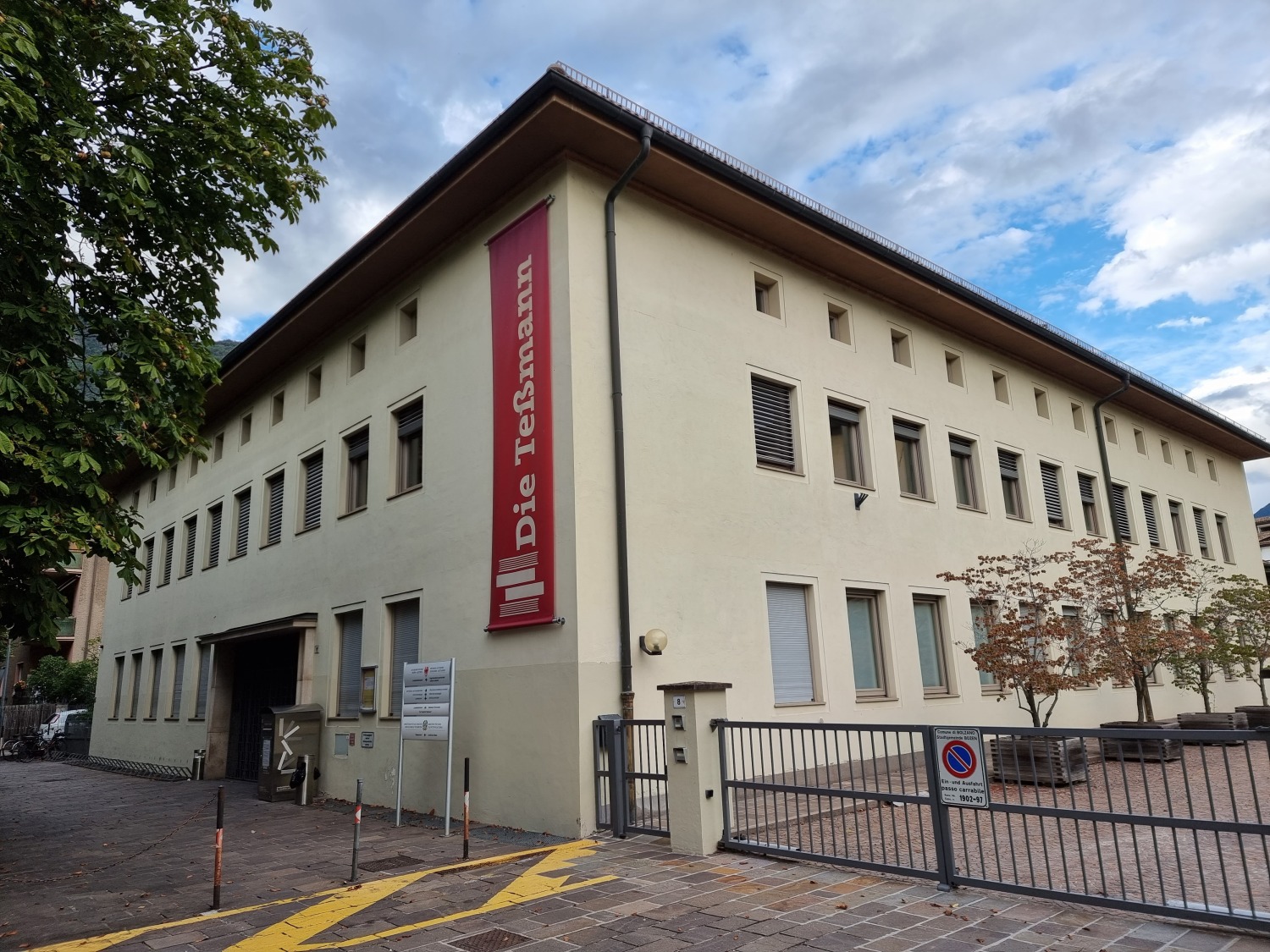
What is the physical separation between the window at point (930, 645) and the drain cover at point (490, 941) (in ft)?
35.8

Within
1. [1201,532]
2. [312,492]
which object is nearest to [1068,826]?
[312,492]

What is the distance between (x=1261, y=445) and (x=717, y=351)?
25.4 meters

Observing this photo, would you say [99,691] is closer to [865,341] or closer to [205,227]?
[205,227]

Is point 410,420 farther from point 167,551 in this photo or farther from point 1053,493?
point 1053,493

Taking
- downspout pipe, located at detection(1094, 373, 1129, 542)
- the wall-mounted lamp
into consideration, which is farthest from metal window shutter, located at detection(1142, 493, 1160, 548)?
the wall-mounted lamp

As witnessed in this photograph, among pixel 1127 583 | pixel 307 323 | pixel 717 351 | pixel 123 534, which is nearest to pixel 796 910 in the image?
pixel 123 534

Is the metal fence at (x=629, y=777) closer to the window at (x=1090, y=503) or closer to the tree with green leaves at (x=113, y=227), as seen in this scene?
the tree with green leaves at (x=113, y=227)

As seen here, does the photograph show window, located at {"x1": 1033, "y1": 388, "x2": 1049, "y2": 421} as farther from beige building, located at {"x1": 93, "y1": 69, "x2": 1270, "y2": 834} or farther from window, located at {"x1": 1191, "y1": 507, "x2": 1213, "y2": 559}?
window, located at {"x1": 1191, "y1": 507, "x2": 1213, "y2": 559}

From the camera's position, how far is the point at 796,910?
643 cm

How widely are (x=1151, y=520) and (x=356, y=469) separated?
21252 mm

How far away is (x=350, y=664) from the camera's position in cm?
1545

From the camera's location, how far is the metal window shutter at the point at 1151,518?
79.9 feet

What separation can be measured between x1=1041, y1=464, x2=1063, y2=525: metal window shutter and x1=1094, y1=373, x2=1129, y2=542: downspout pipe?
7.50 feet

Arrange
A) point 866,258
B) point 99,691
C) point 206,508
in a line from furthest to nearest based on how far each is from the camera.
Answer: point 99,691
point 206,508
point 866,258
